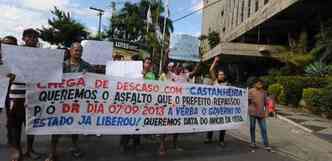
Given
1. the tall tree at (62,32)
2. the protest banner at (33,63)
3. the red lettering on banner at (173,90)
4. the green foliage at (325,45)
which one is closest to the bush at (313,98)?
the green foliage at (325,45)

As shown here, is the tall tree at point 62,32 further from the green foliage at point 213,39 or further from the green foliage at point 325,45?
the green foliage at point 325,45

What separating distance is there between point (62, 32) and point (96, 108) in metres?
50.5

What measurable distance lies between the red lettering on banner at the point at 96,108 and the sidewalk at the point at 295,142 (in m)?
4.26

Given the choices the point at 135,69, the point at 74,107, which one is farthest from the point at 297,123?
the point at 74,107

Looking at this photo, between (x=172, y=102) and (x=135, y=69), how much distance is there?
54.3 inches

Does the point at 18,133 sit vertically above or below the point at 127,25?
below

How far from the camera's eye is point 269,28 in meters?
38.3

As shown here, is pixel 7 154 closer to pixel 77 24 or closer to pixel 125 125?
pixel 125 125

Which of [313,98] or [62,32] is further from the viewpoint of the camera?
[62,32]

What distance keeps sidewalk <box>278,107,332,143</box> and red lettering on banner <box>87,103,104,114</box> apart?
6948mm

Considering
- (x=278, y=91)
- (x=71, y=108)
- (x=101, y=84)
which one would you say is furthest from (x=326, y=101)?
(x=71, y=108)

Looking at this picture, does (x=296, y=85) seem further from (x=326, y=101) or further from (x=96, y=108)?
(x=96, y=108)

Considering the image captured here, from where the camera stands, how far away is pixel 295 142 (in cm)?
1116

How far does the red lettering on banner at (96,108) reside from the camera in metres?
7.11
